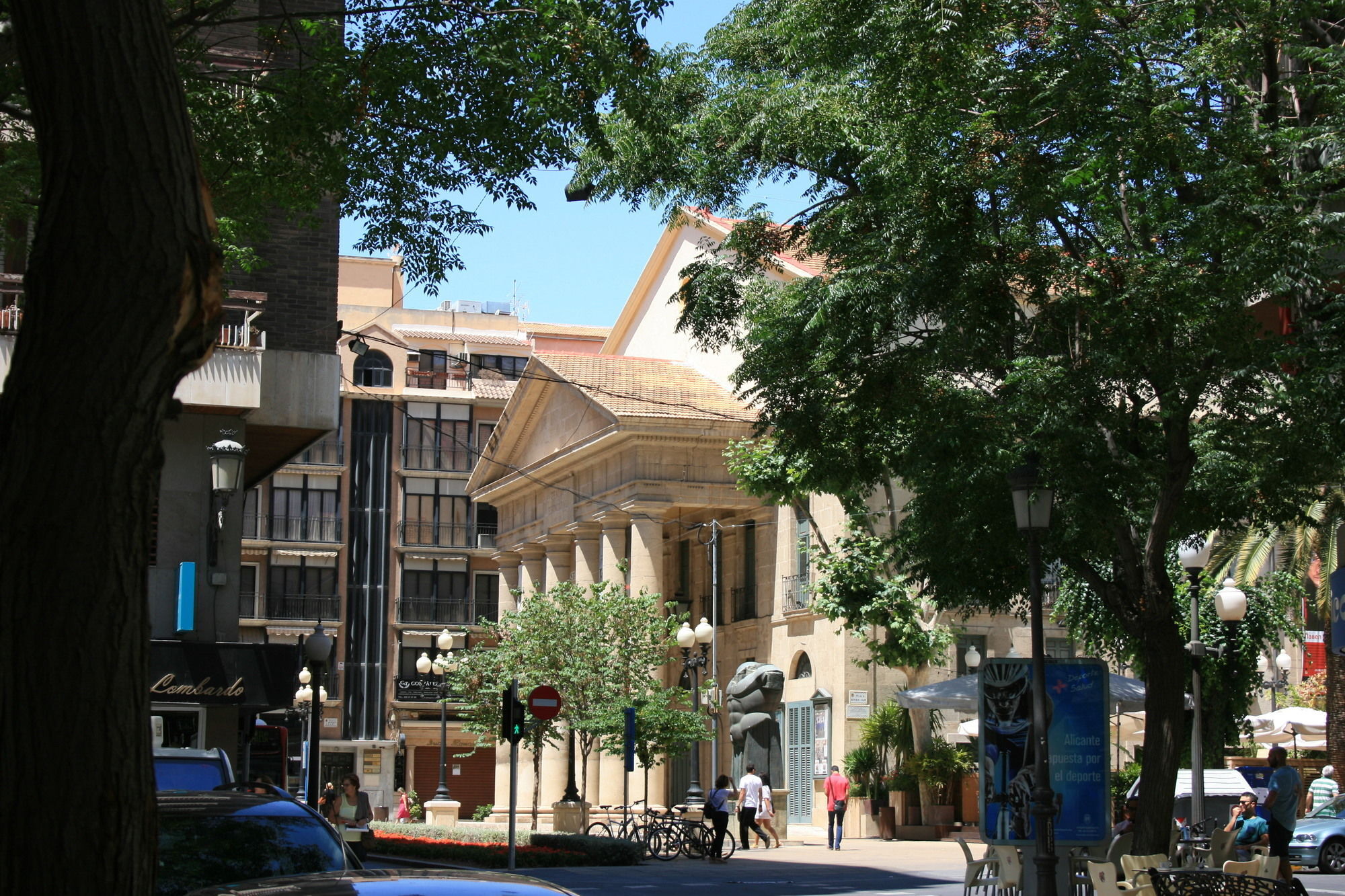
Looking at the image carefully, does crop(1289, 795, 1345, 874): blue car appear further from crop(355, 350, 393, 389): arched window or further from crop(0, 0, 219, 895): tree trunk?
crop(355, 350, 393, 389): arched window

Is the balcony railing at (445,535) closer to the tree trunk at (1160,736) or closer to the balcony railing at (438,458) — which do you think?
the balcony railing at (438,458)

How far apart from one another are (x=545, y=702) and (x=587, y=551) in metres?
25.4

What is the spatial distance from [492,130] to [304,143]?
1.51 metres

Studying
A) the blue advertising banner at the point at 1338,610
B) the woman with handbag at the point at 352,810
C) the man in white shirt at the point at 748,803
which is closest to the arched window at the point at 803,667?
the man in white shirt at the point at 748,803

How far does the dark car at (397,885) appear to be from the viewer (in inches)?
219

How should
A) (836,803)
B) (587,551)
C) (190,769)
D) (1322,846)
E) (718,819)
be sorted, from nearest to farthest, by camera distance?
(190,769), (1322,846), (718,819), (836,803), (587,551)

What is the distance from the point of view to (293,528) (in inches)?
2694

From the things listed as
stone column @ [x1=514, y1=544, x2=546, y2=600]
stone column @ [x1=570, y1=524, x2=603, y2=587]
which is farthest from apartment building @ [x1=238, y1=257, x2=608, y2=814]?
stone column @ [x1=570, y1=524, x2=603, y2=587]

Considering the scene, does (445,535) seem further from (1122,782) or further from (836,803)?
(1122,782)

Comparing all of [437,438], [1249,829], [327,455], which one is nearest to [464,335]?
[437,438]

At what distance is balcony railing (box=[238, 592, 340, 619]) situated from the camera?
220 ft

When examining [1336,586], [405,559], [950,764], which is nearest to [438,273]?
[1336,586]

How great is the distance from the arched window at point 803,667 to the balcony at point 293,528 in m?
32.5

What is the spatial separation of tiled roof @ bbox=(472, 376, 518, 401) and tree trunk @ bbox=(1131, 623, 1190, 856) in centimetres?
5808
